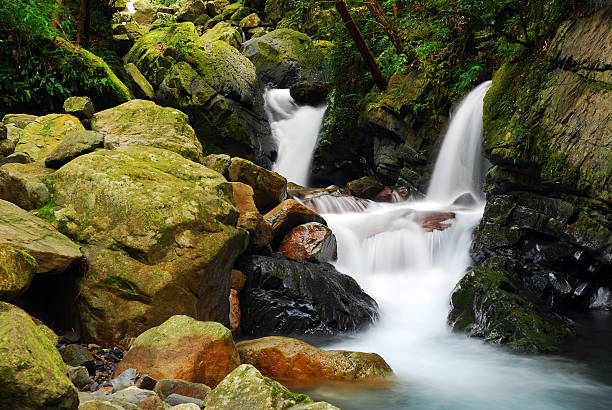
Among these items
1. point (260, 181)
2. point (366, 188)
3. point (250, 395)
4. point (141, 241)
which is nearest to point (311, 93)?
point (366, 188)

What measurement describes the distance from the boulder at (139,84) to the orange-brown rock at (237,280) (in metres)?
7.76

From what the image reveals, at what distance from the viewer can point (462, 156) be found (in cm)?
1057

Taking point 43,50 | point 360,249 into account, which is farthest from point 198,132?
point 360,249

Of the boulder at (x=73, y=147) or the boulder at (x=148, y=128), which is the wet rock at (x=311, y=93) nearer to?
the boulder at (x=148, y=128)

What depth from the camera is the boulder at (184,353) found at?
358 centimetres

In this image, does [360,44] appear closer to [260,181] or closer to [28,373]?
[260,181]

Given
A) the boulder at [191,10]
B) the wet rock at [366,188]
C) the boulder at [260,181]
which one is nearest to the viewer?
the boulder at [260,181]

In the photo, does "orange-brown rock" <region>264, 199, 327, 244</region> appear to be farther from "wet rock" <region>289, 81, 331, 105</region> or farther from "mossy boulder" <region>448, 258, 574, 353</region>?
"wet rock" <region>289, 81, 331, 105</region>

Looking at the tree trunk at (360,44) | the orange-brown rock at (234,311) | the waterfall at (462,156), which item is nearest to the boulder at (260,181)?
the orange-brown rock at (234,311)

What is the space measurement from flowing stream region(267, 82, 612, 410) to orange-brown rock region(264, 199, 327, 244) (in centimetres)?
103

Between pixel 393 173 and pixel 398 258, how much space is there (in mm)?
4497

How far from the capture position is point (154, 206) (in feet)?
15.6

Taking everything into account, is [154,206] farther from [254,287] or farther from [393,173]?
[393,173]

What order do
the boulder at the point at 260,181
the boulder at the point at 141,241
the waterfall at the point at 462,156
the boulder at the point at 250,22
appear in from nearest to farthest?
the boulder at the point at 141,241 < the boulder at the point at 260,181 < the waterfall at the point at 462,156 < the boulder at the point at 250,22
